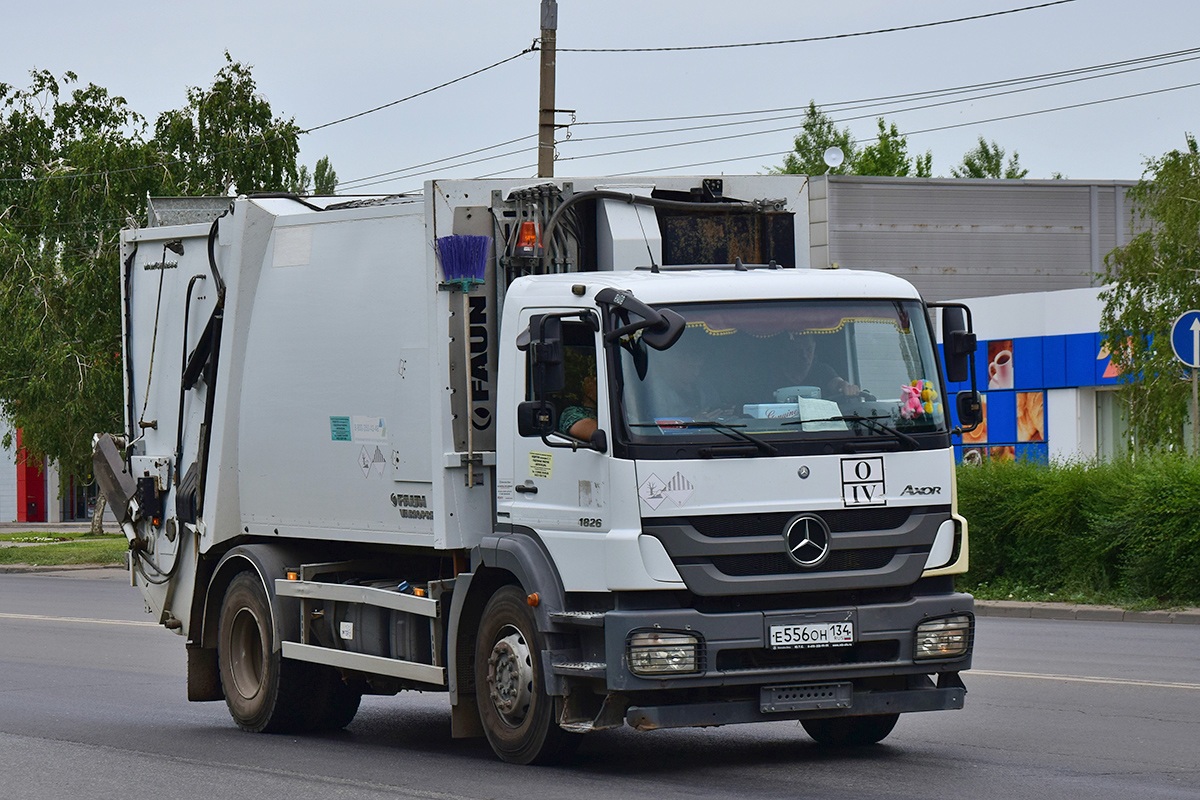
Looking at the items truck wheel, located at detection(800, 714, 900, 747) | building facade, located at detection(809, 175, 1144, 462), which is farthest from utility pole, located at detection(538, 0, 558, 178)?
truck wheel, located at detection(800, 714, 900, 747)

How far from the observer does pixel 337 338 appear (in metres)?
10.8

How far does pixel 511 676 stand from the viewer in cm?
920

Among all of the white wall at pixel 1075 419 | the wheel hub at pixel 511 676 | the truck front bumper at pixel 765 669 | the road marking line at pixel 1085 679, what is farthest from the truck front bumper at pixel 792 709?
the white wall at pixel 1075 419

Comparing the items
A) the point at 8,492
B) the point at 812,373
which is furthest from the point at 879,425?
the point at 8,492

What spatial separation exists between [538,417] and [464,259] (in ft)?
4.19

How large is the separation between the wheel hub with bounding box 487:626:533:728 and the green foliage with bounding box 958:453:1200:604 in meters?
12.0

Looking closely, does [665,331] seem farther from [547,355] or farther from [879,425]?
[879,425]

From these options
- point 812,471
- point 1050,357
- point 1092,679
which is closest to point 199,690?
point 812,471

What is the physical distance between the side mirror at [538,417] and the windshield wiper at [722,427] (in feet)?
1.53

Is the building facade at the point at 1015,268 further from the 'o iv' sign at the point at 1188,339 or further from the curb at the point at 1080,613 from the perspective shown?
the 'o iv' sign at the point at 1188,339

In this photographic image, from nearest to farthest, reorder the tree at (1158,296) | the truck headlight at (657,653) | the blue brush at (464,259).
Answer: the truck headlight at (657,653)
the blue brush at (464,259)
the tree at (1158,296)

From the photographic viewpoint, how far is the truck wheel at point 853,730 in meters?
9.91

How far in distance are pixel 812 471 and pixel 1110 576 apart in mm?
12813

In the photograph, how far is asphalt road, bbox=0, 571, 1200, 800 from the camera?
8.53m
